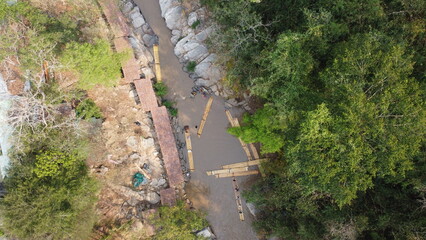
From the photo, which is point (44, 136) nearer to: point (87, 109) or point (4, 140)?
point (4, 140)

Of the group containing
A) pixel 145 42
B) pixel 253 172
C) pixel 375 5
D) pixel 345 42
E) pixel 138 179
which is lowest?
pixel 253 172

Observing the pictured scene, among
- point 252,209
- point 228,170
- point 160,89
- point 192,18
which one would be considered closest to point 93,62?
point 160,89

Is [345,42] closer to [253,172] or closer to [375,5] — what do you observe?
[375,5]

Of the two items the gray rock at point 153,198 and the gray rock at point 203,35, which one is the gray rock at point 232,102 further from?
the gray rock at point 153,198

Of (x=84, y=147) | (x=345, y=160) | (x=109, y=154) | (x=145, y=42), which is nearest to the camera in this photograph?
(x=345, y=160)

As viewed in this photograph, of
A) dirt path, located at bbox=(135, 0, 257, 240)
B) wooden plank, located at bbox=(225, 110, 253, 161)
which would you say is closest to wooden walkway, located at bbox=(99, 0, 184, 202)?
dirt path, located at bbox=(135, 0, 257, 240)

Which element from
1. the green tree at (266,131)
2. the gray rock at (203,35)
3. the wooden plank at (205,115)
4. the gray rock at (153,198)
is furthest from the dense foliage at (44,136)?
the green tree at (266,131)

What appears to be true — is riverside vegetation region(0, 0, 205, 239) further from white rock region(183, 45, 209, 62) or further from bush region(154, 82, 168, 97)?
white rock region(183, 45, 209, 62)

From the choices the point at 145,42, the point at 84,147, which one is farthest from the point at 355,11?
the point at 84,147
